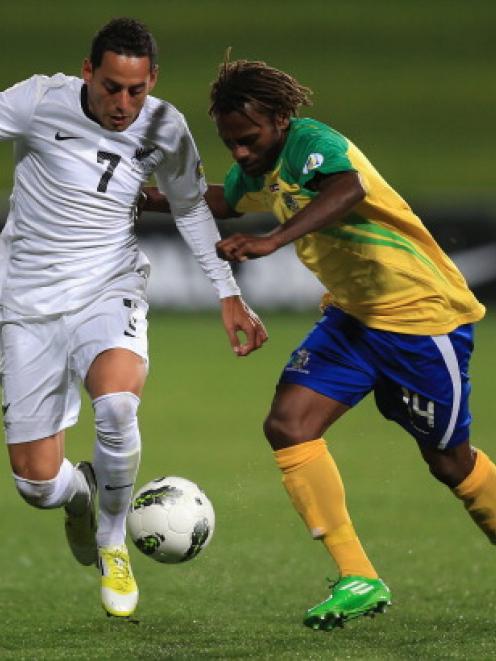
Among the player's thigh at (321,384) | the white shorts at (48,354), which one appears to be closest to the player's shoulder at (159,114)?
the white shorts at (48,354)

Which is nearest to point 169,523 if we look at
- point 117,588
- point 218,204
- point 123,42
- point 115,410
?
point 117,588

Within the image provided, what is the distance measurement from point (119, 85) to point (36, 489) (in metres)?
1.60

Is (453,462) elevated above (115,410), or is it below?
below

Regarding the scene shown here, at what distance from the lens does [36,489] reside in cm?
630

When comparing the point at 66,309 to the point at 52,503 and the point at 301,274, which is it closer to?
the point at 52,503

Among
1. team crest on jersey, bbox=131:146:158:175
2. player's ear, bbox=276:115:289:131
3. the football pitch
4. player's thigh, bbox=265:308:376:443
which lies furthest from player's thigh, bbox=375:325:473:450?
team crest on jersey, bbox=131:146:158:175

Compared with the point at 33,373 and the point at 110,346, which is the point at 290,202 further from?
the point at 33,373

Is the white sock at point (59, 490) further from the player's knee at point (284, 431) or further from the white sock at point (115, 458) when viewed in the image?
the player's knee at point (284, 431)

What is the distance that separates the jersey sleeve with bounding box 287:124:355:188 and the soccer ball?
1.39 meters

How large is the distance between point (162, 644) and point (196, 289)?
34.6 ft

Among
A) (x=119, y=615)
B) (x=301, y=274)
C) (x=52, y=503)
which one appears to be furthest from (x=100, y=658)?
(x=301, y=274)

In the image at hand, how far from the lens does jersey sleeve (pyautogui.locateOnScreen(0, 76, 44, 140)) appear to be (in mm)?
6035

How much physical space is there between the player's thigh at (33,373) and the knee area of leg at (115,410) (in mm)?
330

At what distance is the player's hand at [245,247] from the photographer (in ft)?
17.5
